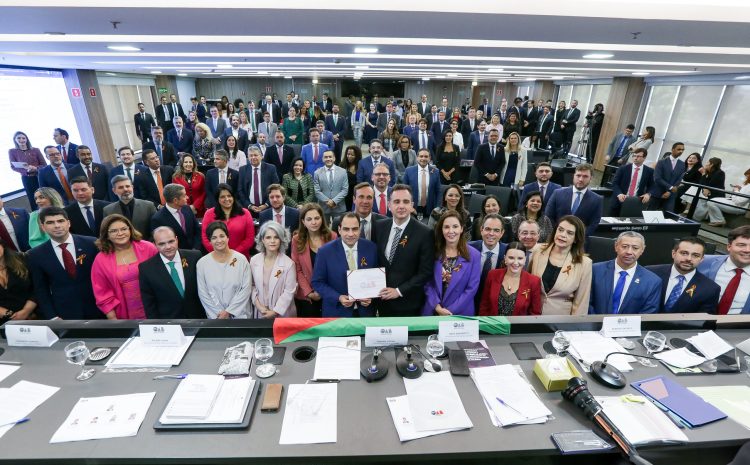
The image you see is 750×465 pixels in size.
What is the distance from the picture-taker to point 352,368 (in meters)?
1.77

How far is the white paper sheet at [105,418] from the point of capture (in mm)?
1384

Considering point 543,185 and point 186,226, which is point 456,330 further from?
point 543,185

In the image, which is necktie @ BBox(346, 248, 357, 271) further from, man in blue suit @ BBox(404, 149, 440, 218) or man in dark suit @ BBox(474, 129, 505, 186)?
Answer: man in dark suit @ BBox(474, 129, 505, 186)

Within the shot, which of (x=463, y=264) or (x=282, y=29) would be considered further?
(x=282, y=29)

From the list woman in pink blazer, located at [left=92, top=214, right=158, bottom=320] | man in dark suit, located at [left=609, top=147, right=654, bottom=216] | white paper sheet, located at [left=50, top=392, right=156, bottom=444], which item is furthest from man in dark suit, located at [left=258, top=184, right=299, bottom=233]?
man in dark suit, located at [left=609, top=147, right=654, bottom=216]

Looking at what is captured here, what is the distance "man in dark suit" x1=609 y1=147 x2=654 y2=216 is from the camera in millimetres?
5339

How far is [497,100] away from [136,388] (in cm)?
2094

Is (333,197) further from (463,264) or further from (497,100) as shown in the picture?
(497,100)

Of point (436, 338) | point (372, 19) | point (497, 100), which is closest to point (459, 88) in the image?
point (497, 100)

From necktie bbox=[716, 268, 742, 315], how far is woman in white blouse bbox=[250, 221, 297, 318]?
321 centimetres

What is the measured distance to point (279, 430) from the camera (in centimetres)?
→ 143

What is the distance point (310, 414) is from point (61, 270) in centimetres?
248

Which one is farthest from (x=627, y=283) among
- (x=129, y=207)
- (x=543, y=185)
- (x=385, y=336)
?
(x=129, y=207)

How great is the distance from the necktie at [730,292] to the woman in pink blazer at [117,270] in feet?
14.1
